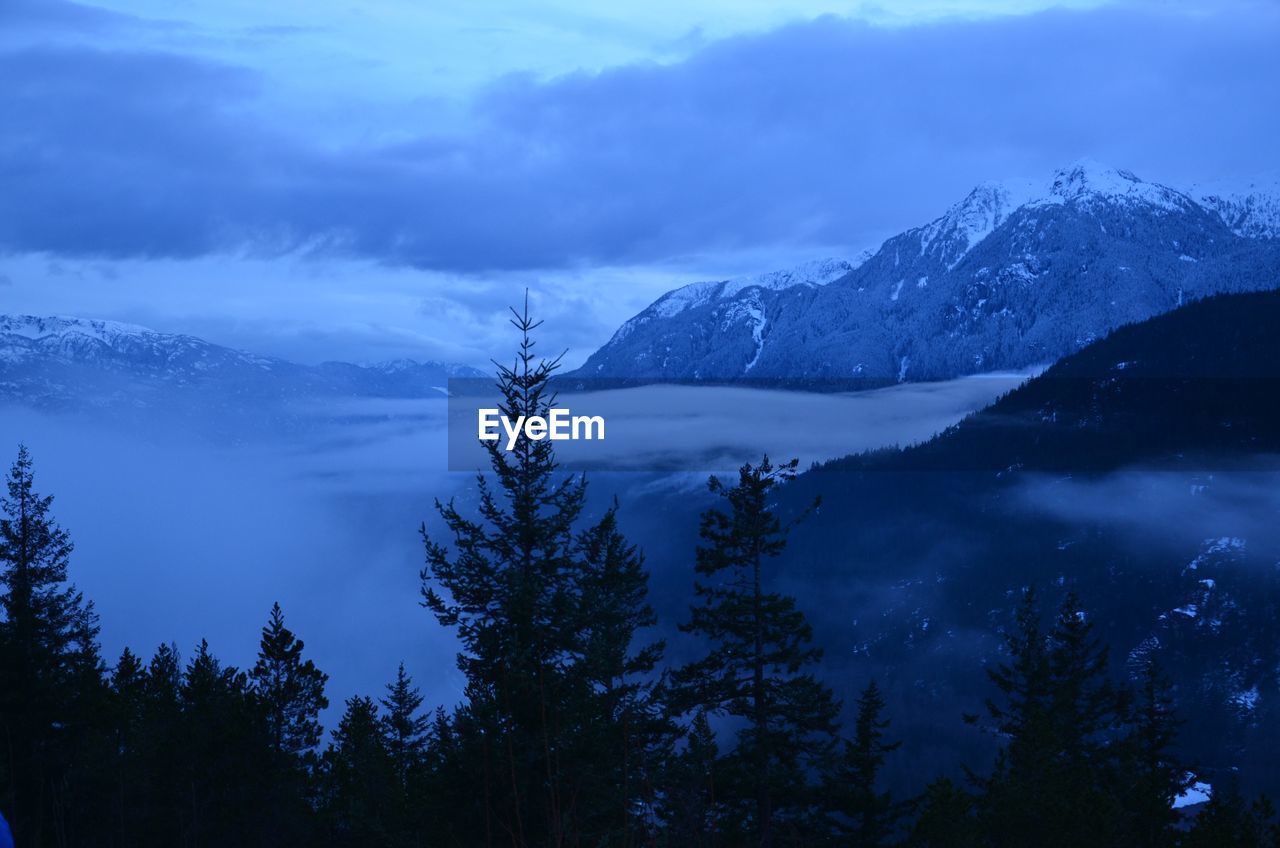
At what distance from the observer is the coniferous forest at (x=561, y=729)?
55.0 ft

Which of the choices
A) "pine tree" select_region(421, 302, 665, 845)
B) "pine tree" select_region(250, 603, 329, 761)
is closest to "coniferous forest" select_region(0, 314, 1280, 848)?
"pine tree" select_region(421, 302, 665, 845)

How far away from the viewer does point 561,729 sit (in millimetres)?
16250

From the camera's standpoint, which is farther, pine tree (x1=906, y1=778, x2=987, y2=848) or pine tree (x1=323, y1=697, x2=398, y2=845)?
pine tree (x1=906, y1=778, x2=987, y2=848)

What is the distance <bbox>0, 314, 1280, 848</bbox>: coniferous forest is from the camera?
659 inches

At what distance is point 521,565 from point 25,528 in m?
15.4

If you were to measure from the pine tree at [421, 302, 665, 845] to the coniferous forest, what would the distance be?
0.05m

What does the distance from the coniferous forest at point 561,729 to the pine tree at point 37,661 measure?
0.06 metres

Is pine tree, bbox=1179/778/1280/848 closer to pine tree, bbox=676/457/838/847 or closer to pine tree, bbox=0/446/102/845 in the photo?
pine tree, bbox=676/457/838/847

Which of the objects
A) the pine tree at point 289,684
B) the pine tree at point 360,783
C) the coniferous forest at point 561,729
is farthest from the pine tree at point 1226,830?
the pine tree at point 289,684

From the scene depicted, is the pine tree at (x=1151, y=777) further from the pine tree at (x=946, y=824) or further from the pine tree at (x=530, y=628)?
the pine tree at (x=530, y=628)

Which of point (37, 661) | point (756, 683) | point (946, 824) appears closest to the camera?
point (946, 824)

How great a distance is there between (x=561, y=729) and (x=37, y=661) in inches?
637

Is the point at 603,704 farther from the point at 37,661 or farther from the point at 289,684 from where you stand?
the point at 289,684

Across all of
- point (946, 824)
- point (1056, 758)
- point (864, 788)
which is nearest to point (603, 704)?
point (946, 824)
